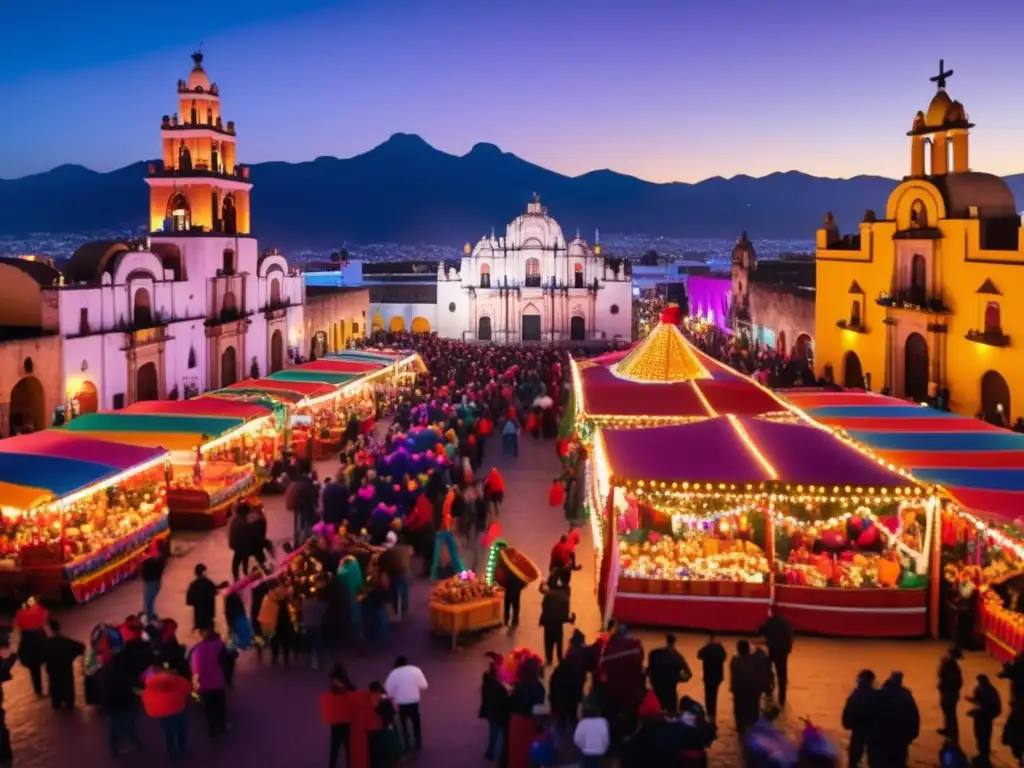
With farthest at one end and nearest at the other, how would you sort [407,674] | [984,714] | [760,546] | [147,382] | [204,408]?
[147,382], [204,408], [760,546], [407,674], [984,714]

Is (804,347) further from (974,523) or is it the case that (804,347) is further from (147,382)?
(974,523)

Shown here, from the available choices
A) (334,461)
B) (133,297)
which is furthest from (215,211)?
(334,461)

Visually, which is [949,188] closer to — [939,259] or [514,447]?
[939,259]

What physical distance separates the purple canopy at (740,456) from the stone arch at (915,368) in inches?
485

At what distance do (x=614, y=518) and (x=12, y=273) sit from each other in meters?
16.8

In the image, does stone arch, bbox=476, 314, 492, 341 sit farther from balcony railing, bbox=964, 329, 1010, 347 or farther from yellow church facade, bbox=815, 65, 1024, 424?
balcony railing, bbox=964, 329, 1010, 347

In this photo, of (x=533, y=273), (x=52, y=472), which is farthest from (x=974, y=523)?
(x=533, y=273)

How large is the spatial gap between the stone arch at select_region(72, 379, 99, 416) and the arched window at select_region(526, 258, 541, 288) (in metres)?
31.4

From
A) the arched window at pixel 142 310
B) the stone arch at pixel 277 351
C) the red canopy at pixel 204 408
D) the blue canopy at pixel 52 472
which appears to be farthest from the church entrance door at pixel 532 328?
the blue canopy at pixel 52 472

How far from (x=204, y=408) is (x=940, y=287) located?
54.6ft

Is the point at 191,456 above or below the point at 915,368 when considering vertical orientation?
below

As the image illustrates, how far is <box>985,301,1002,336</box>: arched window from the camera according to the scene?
21059mm

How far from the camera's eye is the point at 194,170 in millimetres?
30188

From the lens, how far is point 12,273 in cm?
2247
